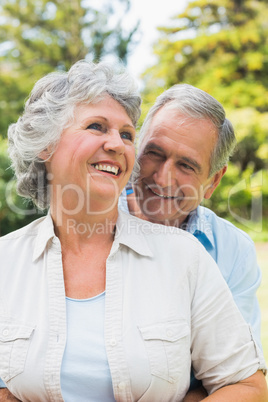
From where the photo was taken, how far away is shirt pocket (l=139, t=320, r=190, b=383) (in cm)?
144

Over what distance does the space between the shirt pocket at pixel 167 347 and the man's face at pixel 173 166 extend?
917 mm

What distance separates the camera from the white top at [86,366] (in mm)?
1464

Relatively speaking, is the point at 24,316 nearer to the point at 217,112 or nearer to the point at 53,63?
the point at 217,112

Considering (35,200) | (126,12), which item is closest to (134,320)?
(35,200)

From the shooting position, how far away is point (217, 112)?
2197 mm

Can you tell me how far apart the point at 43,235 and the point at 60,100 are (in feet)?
1.76

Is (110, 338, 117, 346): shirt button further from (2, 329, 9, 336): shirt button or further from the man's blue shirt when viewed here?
the man's blue shirt

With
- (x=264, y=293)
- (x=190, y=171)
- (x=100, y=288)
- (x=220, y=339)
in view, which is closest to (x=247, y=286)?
(x=220, y=339)

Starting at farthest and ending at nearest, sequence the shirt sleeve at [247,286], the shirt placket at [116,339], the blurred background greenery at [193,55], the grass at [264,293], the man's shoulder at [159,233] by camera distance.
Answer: the blurred background greenery at [193,55]
the grass at [264,293]
the shirt sleeve at [247,286]
the man's shoulder at [159,233]
the shirt placket at [116,339]

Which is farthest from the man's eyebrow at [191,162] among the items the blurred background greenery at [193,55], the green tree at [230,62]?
the green tree at [230,62]

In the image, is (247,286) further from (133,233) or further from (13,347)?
(13,347)

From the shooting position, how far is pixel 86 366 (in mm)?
1469

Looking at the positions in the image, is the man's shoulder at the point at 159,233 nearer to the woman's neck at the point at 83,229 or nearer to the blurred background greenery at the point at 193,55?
the woman's neck at the point at 83,229

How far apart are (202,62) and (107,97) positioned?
1359 centimetres
